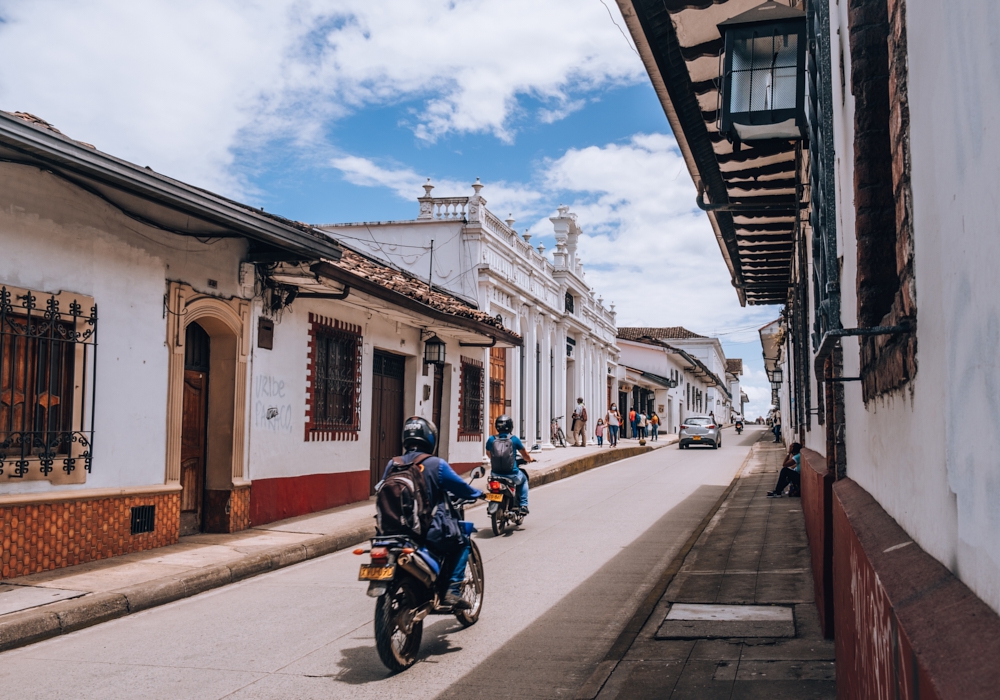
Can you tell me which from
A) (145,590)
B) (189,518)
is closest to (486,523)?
(189,518)

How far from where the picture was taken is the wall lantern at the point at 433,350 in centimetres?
1792

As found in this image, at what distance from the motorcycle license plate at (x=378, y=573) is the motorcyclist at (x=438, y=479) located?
2.17 ft

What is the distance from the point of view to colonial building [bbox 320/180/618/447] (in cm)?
2283

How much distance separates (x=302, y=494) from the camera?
13227 mm

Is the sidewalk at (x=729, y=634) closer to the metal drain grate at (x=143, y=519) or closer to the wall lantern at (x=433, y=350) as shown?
the metal drain grate at (x=143, y=519)

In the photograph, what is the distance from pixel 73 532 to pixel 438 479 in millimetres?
4647

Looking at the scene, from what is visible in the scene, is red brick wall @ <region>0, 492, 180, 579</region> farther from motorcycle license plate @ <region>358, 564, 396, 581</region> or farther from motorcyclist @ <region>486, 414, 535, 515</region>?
motorcycle license plate @ <region>358, 564, 396, 581</region>

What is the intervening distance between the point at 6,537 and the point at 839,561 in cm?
716

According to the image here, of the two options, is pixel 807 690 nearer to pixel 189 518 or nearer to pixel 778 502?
pixel 189 518

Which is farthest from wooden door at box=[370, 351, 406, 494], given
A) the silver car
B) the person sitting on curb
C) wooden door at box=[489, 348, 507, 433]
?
the silver car

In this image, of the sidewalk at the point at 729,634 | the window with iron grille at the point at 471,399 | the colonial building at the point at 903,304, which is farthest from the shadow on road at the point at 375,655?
the window with iron grille at the point at 471,399

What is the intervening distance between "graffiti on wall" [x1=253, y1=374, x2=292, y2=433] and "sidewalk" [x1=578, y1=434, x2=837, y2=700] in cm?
580

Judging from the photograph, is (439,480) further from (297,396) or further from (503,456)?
(297,396)

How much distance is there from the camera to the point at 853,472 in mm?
5055
